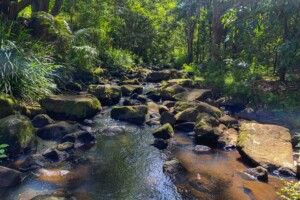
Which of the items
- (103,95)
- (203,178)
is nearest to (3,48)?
(103,95)

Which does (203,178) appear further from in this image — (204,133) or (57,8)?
(57,8)

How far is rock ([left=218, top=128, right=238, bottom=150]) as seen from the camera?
8438 millimetres

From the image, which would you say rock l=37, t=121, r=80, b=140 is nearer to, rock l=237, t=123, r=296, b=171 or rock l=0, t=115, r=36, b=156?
rock l=0, t=115, r=36, b=156

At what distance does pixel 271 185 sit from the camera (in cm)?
639

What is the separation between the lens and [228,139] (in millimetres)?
8828

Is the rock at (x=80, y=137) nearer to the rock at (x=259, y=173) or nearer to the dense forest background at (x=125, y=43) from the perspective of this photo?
the dense forest background at (x=125, y=43)

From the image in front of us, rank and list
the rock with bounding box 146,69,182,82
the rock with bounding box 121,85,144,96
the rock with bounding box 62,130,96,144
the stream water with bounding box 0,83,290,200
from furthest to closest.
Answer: the rock with bounding box 146,69,182,82 → the rock with bounding box 121,85,144,96 → the rock with bounding box 62,130,96,144 → the stream water with bounding box 0,83,290,200

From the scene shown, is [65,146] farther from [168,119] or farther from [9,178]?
[168,119]

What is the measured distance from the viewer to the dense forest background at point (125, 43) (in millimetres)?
9711

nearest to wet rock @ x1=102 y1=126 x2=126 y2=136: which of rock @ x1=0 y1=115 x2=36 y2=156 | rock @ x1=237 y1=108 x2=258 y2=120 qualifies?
rock @ x1=0 y1=115 x2=36 y2=156

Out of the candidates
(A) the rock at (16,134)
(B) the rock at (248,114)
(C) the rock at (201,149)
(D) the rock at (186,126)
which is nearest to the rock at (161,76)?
(B) the rock at (248,114)

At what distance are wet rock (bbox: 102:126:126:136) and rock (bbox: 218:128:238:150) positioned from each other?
9.00 ft

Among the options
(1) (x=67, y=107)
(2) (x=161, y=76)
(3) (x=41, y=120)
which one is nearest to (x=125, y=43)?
(2) (x=161, y=76)

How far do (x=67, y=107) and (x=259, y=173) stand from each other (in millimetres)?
5811
